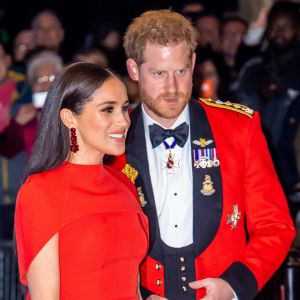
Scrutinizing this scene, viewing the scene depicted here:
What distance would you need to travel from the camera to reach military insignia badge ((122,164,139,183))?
4281 millimetres

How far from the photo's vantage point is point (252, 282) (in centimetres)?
425

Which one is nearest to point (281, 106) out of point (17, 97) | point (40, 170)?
point (17, 97)

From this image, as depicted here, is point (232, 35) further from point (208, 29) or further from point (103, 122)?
point (103, 122)

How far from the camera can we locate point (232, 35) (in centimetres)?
841

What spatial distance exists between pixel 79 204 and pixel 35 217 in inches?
7.4

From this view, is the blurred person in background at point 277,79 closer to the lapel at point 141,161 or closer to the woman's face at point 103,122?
the lapel at point 141,161

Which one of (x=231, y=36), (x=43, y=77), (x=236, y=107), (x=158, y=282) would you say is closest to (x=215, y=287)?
(x=158, y=282)

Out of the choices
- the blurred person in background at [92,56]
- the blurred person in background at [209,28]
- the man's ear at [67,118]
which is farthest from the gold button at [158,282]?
the blurred person in background at [209,28]

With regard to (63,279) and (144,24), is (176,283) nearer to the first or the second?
(63,279)

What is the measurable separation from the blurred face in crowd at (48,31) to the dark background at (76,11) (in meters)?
1.06

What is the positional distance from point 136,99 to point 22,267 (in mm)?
3857

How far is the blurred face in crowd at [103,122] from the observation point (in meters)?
3.80

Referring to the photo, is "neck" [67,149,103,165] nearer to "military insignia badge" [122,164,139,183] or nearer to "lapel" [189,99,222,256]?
"military insignia badge" [122,164,139,183]

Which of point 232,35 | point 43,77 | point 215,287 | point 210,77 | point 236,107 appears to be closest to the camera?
point 215,287
